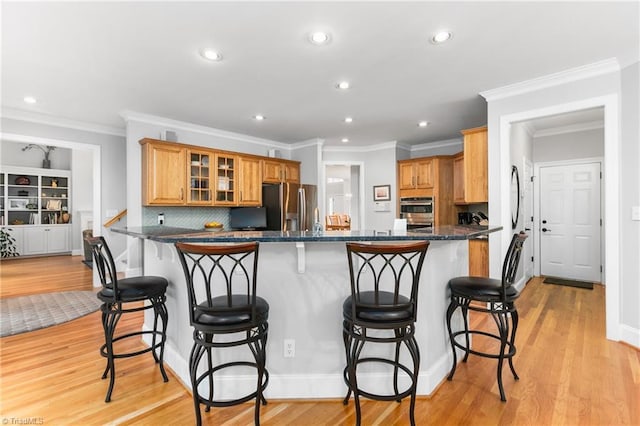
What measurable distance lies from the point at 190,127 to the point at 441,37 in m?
3.92

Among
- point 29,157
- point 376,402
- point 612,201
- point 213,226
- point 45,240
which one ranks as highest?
point 29,157

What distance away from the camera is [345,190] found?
13469 mm

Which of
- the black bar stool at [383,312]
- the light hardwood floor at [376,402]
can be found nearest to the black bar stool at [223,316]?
the light hardwood floor at [376,402]

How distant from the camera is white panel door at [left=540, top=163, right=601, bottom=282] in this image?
4984mm

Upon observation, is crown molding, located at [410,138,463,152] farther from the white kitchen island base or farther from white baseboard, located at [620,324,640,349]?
the white kitchen island base

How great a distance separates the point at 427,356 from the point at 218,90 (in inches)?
131

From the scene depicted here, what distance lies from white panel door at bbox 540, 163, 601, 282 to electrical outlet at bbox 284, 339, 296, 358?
5.26 metres

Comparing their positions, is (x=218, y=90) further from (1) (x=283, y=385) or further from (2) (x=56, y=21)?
(1) (x=283, y=385)

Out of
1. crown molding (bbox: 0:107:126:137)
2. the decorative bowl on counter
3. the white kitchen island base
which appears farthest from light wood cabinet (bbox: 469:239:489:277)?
crown molding (bbox: 0:107:126:137)

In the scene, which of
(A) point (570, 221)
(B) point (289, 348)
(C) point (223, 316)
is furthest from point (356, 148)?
(C) point (223, 316)

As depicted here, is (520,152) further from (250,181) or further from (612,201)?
(250,181)

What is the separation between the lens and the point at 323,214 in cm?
648

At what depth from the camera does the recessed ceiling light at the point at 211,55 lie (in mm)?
2666

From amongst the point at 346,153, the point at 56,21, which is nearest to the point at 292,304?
Result: the point at 56,21
